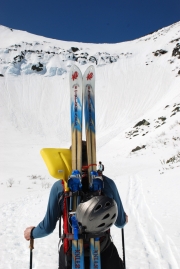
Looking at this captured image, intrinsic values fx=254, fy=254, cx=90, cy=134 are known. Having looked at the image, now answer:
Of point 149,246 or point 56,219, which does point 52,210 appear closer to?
point 56,219

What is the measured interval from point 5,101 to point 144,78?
30131mm

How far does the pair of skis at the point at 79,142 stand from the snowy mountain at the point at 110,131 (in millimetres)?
1871

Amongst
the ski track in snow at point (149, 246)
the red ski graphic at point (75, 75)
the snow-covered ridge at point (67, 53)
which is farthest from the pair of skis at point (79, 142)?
the snow-covered ridge at point (67, 53)

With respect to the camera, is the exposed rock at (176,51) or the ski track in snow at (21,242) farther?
the exposed rock at (176,51)

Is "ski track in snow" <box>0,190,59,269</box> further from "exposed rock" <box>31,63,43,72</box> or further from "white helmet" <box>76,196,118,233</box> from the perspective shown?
"exposed rock" <box>31,63,43,72</box>

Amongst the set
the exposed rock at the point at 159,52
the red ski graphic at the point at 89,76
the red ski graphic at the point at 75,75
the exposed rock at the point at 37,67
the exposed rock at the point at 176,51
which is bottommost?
the red ski graphic at the point at 75,75

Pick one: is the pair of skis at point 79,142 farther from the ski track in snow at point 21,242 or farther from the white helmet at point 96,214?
the ski track in snow at point 21,242

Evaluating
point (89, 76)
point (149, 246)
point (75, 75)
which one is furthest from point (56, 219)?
point (149, 246)

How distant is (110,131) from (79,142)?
39683 mm

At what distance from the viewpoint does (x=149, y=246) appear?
13.3 feet

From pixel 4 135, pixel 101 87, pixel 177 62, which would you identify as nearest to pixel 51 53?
pixel 101 87

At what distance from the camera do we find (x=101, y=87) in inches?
2196

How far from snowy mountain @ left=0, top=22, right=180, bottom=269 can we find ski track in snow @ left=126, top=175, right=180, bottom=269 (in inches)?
0.6

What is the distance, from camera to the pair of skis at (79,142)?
78.9 inches
